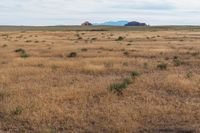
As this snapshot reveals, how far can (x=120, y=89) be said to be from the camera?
15.7 meters

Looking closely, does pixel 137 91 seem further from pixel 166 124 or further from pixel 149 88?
pixel 166 124

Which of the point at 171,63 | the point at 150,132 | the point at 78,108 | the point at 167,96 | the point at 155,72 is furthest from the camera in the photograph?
the point at 171,63

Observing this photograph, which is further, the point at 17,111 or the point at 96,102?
the point at 96,102

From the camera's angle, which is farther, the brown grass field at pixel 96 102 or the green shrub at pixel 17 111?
the green shrub at pixel 17 111

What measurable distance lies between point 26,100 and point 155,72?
9.51 meters

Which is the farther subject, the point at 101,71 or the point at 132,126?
the point at 101,71

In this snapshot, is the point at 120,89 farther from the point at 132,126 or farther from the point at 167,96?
the point at 132,126

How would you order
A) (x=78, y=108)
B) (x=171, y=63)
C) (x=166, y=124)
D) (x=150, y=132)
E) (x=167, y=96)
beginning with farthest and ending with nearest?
(x=171, y=63)
(x=167, y=96)
(x=78, y=108)
(x=166, y=124)
(x=150, y=132)

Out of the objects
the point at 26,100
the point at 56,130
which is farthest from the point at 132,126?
the point at 26,100

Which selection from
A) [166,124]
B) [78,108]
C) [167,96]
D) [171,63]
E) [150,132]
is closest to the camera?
[150,132]

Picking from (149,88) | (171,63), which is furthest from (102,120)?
(171,63)

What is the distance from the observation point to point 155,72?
72.5 ft

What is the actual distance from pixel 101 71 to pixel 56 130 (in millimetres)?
11355

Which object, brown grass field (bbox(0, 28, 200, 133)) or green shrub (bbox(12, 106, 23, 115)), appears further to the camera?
green shrub (bbox(12, 106, 23, 115))
